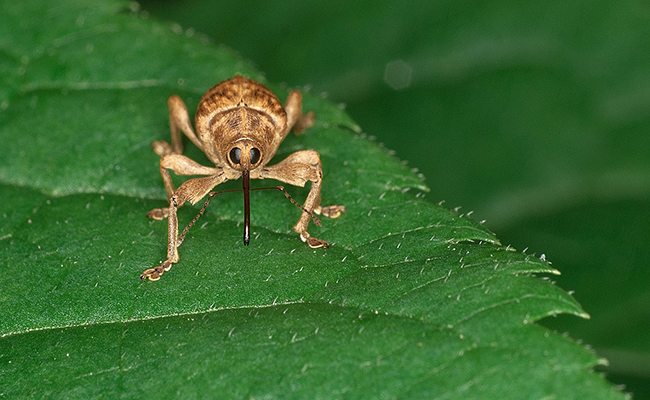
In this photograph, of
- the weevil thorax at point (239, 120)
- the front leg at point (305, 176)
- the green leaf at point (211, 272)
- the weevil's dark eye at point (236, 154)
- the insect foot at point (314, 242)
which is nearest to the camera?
the green leaf at point (211, 272)

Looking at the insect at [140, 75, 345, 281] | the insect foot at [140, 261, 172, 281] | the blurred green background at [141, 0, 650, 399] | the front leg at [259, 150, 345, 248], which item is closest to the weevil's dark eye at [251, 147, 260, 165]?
the insect at [140, 75, 345, 281]

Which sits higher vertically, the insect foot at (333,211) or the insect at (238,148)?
the insect at (238,148)

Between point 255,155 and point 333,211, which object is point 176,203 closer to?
point 255,155

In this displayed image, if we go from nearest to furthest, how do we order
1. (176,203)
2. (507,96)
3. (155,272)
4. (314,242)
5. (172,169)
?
1. (155,272)
2. (314,242)
3. (176,203)
4. (172,169)
5. (507,96)

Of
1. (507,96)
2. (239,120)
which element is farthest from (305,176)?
(507,96)

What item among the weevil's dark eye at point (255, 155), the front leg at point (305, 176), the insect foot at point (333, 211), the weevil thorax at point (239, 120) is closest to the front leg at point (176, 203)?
the weevil thorax at point (239, 120)

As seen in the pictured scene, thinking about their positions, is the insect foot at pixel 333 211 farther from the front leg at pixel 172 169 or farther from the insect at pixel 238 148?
the front leg at pixel 172 169

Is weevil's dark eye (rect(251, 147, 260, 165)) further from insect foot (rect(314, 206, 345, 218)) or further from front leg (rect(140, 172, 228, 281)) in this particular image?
insect foot (rect(314, 206, 345, 218))
